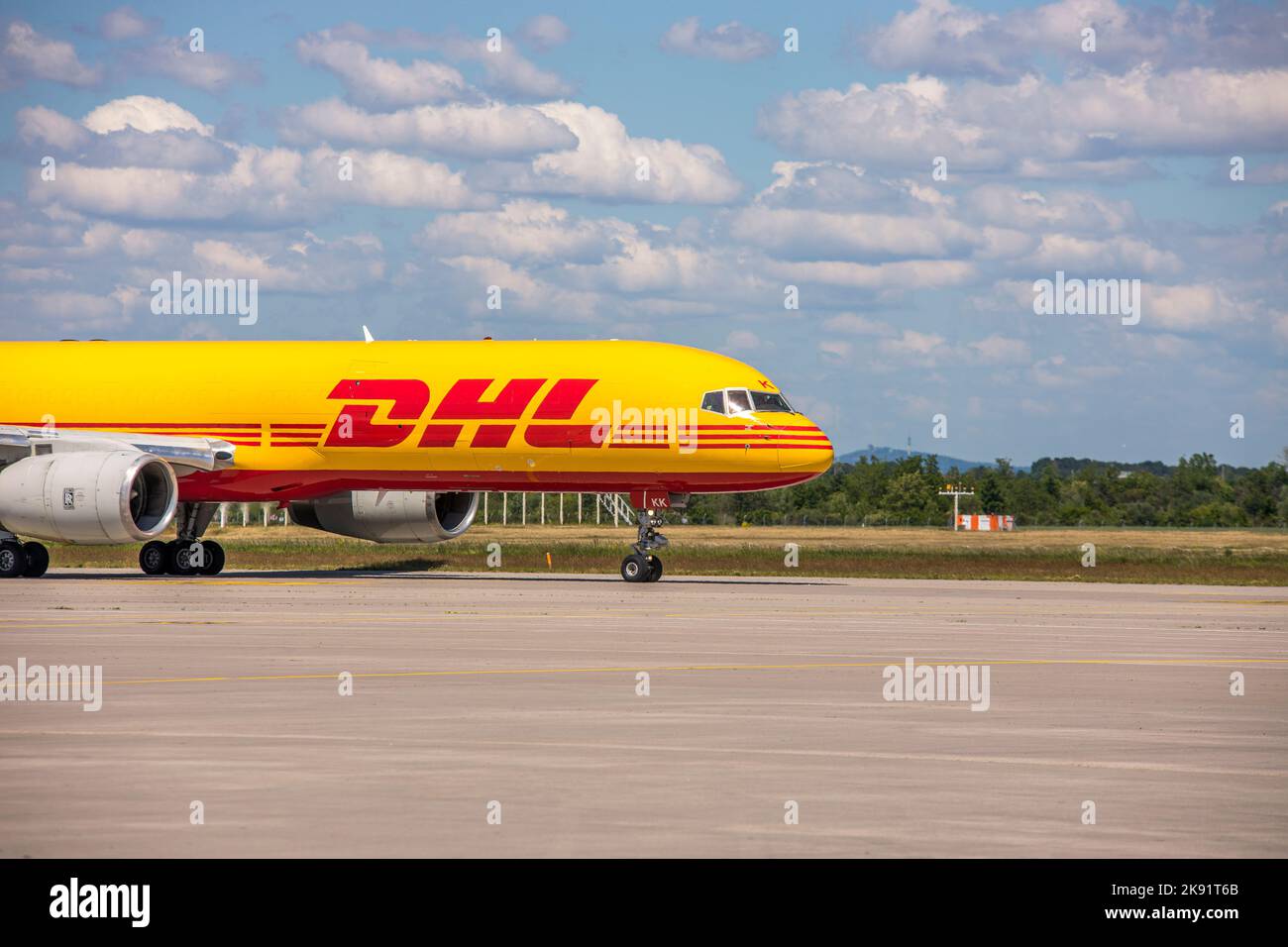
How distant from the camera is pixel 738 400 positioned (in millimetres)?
40562

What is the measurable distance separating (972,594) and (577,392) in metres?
10.0

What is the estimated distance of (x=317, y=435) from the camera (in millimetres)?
43188

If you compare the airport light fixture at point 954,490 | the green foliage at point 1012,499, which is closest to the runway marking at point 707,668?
the green foliage at point 1012,499

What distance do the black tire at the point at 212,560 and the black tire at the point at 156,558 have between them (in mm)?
863

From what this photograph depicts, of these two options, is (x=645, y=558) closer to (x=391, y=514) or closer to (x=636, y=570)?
(x=636, y=570)

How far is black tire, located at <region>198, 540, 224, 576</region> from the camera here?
147ft

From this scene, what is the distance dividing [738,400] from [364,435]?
359 inches

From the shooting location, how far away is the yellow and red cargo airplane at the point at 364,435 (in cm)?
4022

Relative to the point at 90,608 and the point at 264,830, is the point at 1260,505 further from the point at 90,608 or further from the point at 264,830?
the point at 264,830

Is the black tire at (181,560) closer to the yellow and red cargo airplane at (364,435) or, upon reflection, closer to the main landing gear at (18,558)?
the yellow and red cargo airplane at (364,435)

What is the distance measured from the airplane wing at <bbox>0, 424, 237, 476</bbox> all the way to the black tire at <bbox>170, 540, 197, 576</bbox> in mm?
1850

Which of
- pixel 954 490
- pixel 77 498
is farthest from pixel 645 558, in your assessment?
pixel 954 490
